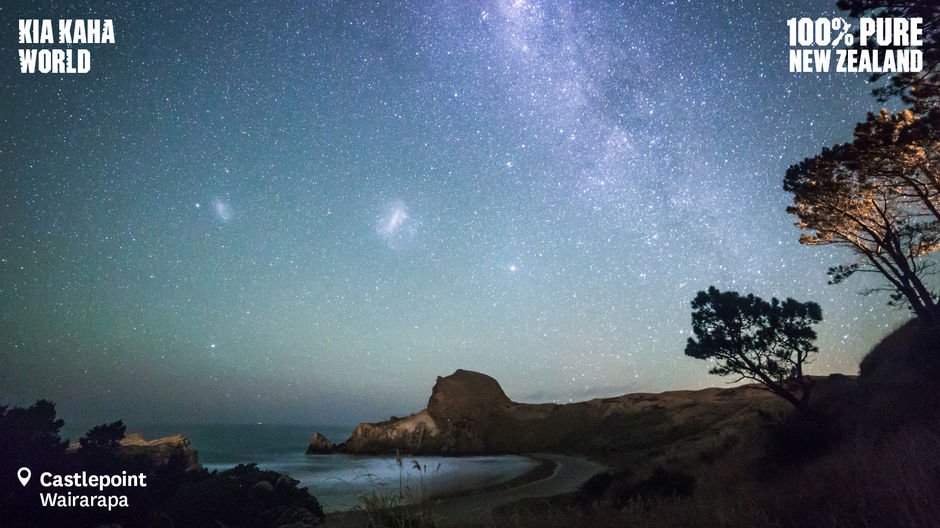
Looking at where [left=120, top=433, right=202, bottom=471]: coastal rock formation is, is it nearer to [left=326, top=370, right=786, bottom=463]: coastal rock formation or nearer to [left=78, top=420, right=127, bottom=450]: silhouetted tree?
[left=78, top=420, right=127, bottom=450]: silhouetted tree

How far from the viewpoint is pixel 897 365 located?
20344mm

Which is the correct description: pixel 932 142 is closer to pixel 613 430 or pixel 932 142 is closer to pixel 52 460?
pixel 52 460

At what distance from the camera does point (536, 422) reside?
311 feet

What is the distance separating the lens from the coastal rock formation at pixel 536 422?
216ft

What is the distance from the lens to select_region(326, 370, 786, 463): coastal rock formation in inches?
2589

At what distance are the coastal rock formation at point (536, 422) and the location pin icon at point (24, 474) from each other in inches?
2487

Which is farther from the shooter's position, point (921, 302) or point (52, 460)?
point (921, 302)

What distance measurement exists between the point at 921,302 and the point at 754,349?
22.5 ft

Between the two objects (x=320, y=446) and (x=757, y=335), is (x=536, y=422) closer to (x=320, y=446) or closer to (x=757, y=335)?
(x=320, y=446)

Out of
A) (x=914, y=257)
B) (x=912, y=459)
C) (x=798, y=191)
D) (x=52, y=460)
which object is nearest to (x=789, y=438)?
(x=914, y=257)

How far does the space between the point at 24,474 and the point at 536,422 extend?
303ft

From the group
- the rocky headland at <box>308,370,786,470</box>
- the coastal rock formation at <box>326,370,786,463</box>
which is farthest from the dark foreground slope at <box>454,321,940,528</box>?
the coastal rock formation at <box>326,370,786,463</box>

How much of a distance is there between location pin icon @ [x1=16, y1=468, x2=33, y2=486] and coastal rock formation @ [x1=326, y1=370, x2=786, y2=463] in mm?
63164

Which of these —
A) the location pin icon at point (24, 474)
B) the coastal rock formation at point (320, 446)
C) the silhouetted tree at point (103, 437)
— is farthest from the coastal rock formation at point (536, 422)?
the location pin icon at point (24, 474)
